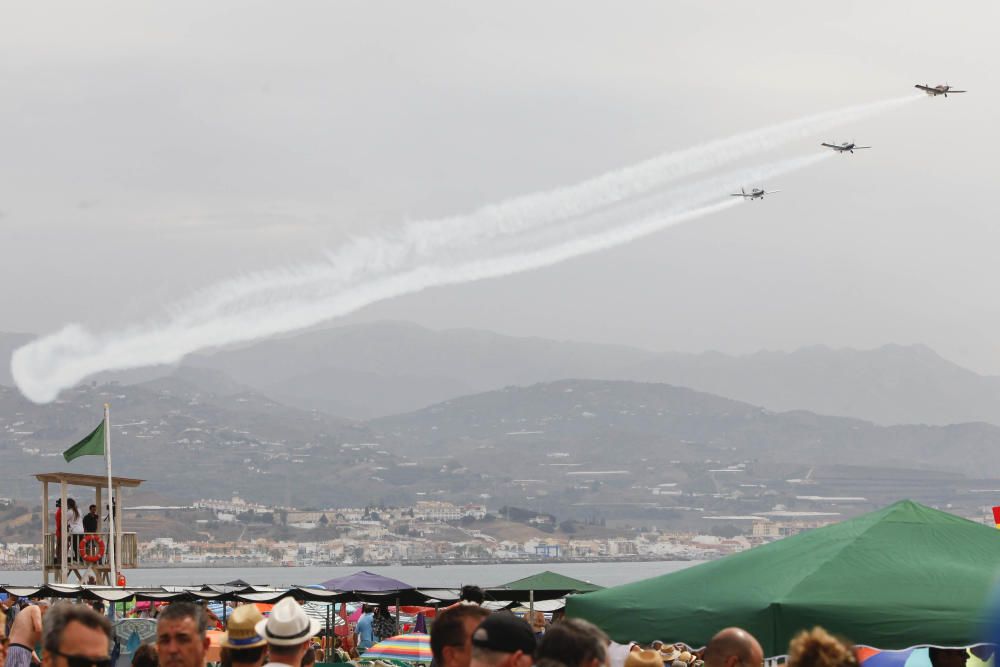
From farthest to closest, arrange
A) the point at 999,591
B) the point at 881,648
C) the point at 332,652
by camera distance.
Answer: the point at 332,652
the point at 881,648
the point at 999,591

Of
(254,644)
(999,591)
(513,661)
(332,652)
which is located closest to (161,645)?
(254,644)

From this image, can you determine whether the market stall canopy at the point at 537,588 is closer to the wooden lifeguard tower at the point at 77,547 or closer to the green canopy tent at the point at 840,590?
the wooden lifeguard tower at the point at 77,547

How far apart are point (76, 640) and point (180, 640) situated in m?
1.17

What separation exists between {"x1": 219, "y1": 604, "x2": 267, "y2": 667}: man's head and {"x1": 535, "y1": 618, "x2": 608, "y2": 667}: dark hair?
62.0 inches

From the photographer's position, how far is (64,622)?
21.5ft

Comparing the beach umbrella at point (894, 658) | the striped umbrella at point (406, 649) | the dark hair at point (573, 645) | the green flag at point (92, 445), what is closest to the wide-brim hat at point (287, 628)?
the dark hair at point (573, 645)

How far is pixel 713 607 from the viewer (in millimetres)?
11453

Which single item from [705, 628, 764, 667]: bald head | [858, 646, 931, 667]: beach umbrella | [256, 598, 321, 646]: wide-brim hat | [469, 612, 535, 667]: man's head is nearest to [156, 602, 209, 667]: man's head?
[256, 598, 321, 646]: wide-brim hat

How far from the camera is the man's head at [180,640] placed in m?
7.62

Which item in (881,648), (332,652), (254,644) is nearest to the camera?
(254,644)

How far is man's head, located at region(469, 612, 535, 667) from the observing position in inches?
258

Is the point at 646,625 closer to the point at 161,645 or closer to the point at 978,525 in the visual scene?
the point at 978,525

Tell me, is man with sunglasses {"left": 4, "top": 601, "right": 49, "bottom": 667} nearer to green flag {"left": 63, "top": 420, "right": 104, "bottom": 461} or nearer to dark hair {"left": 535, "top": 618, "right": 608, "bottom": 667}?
dark hair {"left": 535, "top": 618, "right": 608, "bottom": 667}

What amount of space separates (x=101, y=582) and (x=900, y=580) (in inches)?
1158
